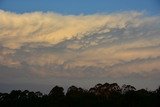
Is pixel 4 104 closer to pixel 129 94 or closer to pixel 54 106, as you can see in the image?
Answer: pixel 54 106

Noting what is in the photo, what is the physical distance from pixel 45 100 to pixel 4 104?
12.1m

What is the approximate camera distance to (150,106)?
184 ft

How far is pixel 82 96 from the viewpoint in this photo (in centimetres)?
6994

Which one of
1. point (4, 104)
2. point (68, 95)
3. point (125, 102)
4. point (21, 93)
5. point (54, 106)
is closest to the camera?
point (125, 102)

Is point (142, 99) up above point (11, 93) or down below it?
below

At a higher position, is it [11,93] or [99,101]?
[11,93]

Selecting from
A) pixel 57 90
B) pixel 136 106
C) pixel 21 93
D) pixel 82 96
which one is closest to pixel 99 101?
pixel 82 96

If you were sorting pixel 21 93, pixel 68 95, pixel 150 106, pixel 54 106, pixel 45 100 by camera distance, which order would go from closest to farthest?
pixel 150 106 < pixel 54 106 < pixel 68 95 < pixel 45 100 < pixel 21 93

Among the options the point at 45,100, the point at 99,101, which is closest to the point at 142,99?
the point at 99,101

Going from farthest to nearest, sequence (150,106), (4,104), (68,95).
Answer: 1. (4,104)
2. (68,95)
3. (150,106)

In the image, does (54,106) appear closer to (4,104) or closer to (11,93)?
(4,104)

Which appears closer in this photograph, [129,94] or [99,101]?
[129,94]

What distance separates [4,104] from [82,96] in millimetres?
21911

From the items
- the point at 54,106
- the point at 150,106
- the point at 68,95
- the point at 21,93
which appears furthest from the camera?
the point at 21,93
